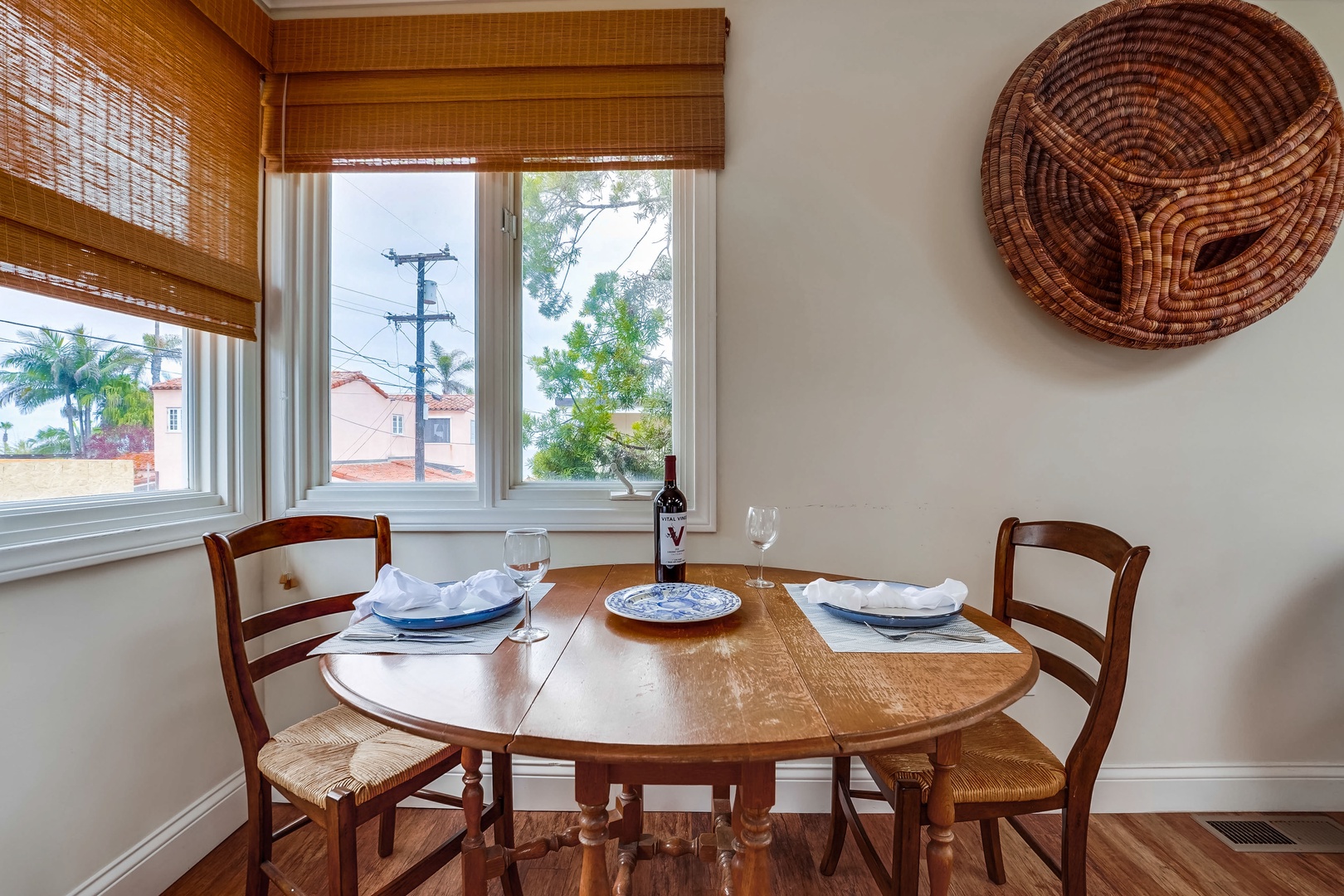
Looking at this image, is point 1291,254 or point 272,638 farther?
point 272,638

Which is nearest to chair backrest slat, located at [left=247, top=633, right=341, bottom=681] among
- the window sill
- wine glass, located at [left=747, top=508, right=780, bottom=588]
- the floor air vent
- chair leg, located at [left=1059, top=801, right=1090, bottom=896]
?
the window sill

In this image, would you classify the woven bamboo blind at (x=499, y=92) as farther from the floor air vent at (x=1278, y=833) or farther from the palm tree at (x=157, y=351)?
the floor air vent at (x=1278, y=833)

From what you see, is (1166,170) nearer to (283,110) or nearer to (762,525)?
(762,525)

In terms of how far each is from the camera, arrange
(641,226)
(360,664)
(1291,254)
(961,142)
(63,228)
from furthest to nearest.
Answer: (641,226) < (961,142) < (1291,254) < (63,228) < (360,664)

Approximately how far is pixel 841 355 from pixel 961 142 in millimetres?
725

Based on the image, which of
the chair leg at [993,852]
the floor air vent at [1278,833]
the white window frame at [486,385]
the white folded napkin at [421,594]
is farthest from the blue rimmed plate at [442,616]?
the floor air vent at [1278,833]

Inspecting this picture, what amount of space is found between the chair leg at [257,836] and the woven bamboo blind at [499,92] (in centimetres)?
167

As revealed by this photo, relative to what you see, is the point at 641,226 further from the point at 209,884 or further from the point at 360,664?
the point at 209,884

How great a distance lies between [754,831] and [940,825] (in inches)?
16.3

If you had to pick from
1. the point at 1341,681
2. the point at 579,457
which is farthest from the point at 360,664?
the point at 1341,681

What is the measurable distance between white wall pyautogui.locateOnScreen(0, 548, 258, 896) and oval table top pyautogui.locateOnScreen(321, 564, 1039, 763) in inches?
33.5

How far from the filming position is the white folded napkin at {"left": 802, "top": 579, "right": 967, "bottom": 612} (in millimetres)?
1079

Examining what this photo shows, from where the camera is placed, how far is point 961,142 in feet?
5.84

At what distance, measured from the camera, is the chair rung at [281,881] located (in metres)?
1.14
